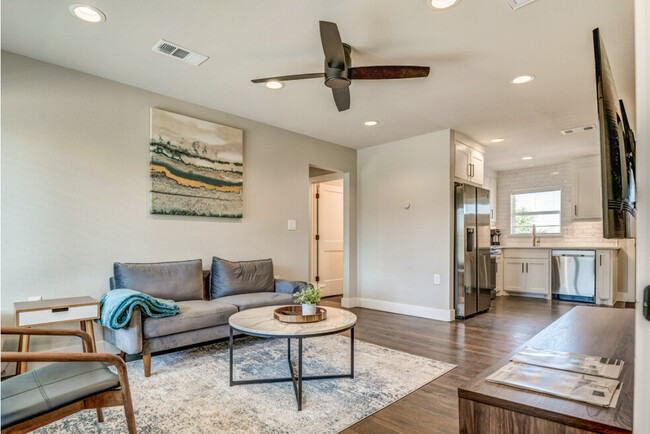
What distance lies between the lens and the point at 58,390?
1414 millimetres

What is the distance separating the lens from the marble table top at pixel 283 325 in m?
2.18

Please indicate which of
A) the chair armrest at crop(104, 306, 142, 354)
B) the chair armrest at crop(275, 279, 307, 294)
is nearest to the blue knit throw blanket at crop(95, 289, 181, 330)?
the chair armrest at crop(104, 306, 142, 354)

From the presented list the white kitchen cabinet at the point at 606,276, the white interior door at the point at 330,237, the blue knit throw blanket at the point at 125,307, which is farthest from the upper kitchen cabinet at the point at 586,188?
the blue knit throw blanket at the point at 125,307

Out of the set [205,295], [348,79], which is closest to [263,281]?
[205,295]

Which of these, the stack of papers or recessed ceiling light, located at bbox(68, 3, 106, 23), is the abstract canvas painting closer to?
recessed ceiling light, located at bbox(68, 3, 106, 23)

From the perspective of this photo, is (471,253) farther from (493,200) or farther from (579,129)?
(493,200)

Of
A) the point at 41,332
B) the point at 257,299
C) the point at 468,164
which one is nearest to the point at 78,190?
the point at 41,332

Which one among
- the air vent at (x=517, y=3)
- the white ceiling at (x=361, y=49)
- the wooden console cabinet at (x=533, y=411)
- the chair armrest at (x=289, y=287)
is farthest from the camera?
the chair armrest at (x=289, y=287)

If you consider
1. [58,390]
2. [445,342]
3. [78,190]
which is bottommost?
[445,342]

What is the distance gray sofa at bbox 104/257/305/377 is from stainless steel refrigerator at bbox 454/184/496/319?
2.16 meters

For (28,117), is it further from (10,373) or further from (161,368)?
(161,368)

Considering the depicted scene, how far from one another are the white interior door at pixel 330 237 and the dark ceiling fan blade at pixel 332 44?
392 cm

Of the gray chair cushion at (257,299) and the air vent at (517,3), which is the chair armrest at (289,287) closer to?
the gray chair cushion at (257,299)

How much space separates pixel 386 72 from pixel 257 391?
2.40 m
